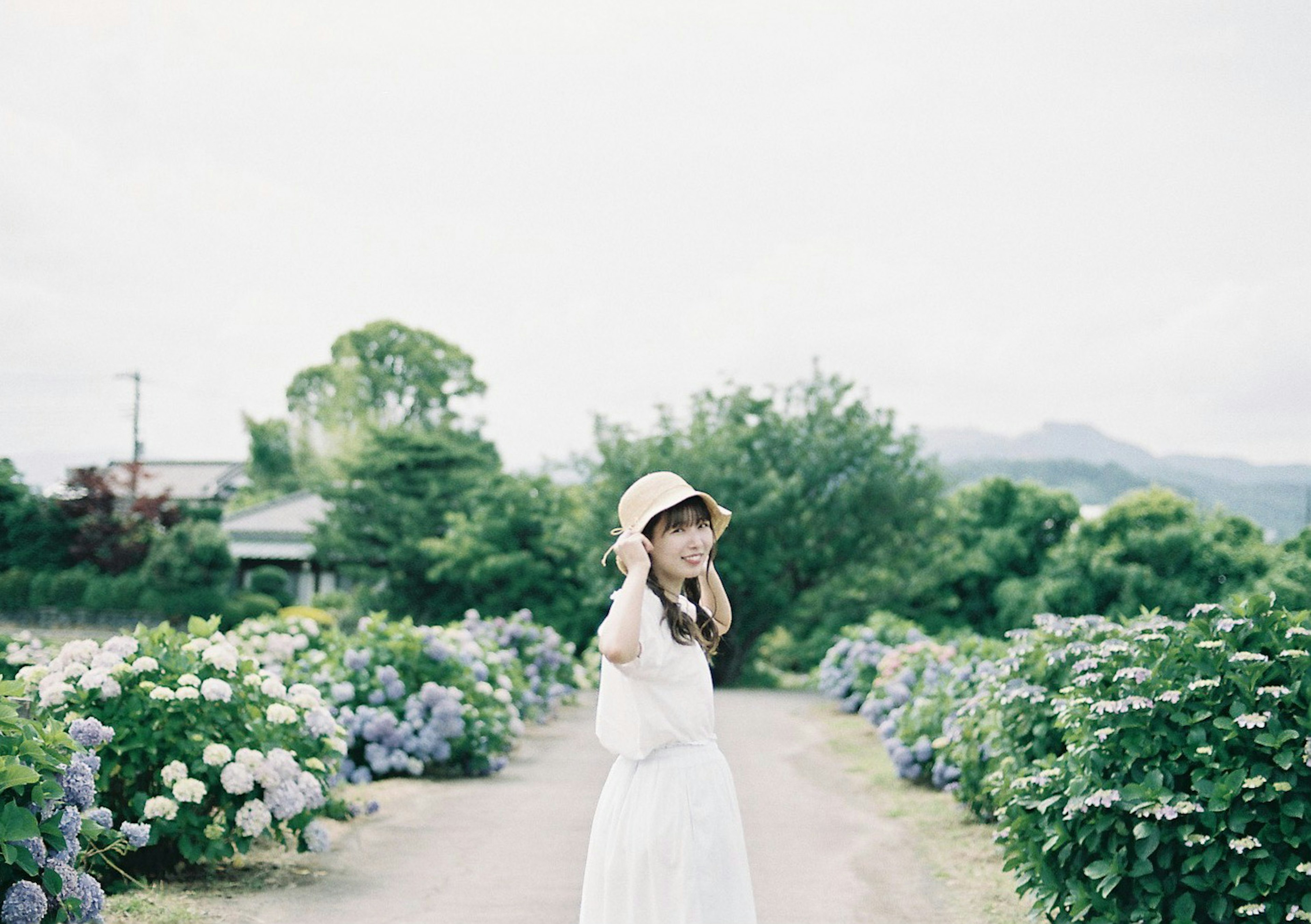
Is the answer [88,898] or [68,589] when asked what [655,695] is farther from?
[68,589]

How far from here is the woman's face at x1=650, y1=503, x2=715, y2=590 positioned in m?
3.59

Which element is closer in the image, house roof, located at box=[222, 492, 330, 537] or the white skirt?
the white skirt

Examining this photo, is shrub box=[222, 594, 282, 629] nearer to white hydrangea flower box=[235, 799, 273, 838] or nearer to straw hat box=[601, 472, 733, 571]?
white hydrangea flower box=[235, 799, 273, 838]

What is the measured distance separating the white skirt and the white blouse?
0.06 m

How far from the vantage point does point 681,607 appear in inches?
142

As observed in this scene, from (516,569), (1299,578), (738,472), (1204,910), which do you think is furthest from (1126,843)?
(1299,578)

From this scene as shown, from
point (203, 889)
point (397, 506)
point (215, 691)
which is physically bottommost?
point (203, 889)

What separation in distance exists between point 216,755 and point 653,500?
3314 mm

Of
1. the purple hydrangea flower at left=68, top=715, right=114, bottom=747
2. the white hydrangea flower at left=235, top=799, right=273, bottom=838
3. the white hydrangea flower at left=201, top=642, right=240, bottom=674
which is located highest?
the white hydrangea flower at left=201, top=642, right=240, bottom=674

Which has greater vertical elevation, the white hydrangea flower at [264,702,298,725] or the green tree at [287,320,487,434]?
the green tree at [287,320,487,434]

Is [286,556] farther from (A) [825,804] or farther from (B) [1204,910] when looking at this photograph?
(B) [1204,910]

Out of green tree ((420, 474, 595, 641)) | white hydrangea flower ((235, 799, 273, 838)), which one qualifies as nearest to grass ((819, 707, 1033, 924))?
white hydrangea flower ((235, 799, 273, 838))

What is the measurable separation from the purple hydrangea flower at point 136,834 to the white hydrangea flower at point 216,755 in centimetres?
47

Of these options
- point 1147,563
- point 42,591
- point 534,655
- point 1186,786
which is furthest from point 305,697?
point 42,591
